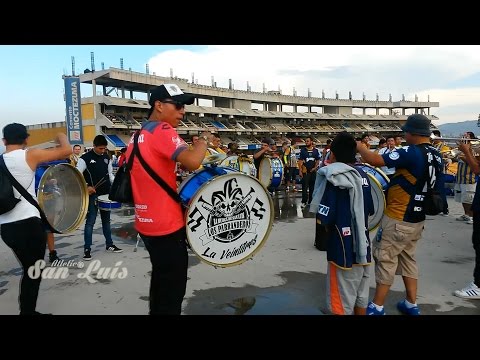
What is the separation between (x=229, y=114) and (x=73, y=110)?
23720mm

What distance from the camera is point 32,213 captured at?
10.5 ft

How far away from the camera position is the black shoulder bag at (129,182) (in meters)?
2.41

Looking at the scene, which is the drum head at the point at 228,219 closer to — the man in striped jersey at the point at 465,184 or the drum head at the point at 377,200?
the drum head at the point at 377,200

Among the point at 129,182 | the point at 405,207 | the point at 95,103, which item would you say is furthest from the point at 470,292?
the point at 95,103

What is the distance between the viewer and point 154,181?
242 centimetres

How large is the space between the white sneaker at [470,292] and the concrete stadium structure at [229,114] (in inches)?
252

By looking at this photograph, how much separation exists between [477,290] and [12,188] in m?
4.84

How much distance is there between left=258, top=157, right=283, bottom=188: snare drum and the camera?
996cm

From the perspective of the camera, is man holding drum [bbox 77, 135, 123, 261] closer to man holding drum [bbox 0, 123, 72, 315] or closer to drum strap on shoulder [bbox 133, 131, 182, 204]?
man holding drum [bbox 0, 123, 72, 315]

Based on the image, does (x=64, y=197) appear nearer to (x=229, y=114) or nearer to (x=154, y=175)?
(x=154, y=175)

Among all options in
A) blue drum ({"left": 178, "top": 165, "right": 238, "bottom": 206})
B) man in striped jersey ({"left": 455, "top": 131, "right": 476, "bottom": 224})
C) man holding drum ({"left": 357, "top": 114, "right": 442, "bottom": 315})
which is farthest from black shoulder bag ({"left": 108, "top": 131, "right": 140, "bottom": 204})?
man in striped jersey ({"left": 455, "top": 131, "right": 476, "bottom": 224})

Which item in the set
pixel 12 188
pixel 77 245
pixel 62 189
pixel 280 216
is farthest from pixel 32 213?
pixel 280 216

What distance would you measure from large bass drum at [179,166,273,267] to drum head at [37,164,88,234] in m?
2.10

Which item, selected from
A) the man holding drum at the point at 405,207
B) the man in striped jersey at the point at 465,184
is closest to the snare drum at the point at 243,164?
the man in striped jersey at the point at 465,184
